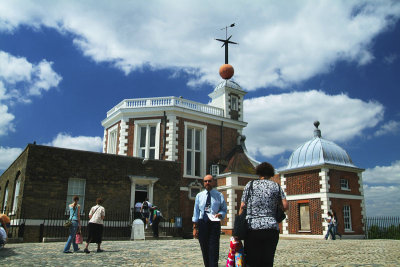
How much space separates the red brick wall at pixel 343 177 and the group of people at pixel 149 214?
35.1ft

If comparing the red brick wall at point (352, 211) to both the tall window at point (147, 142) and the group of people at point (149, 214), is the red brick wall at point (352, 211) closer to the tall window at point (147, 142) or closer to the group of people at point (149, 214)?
the group of people at point (149, 214)

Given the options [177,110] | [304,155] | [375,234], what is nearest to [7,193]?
[177,110]

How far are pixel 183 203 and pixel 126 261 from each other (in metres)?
17.9

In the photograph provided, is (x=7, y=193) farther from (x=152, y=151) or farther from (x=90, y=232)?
(x=90, y=232)

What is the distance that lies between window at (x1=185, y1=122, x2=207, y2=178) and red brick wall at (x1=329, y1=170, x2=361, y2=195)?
10475mm

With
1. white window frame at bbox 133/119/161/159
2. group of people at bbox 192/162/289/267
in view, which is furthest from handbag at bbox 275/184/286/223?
white window frame at bbox 133/119/161/159

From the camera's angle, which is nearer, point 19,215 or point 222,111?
point 19,215

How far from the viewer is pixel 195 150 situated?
29.0 meters

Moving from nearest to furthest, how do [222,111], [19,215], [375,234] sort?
[19,215] < [375,234] < [222,111]

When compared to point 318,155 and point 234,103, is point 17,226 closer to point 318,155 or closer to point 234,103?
point 318,155

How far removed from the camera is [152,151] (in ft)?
92.4

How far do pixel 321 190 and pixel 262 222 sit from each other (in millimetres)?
18215

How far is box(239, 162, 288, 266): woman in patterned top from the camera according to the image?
468 cm

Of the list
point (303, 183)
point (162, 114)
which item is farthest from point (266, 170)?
point (162, 114)
